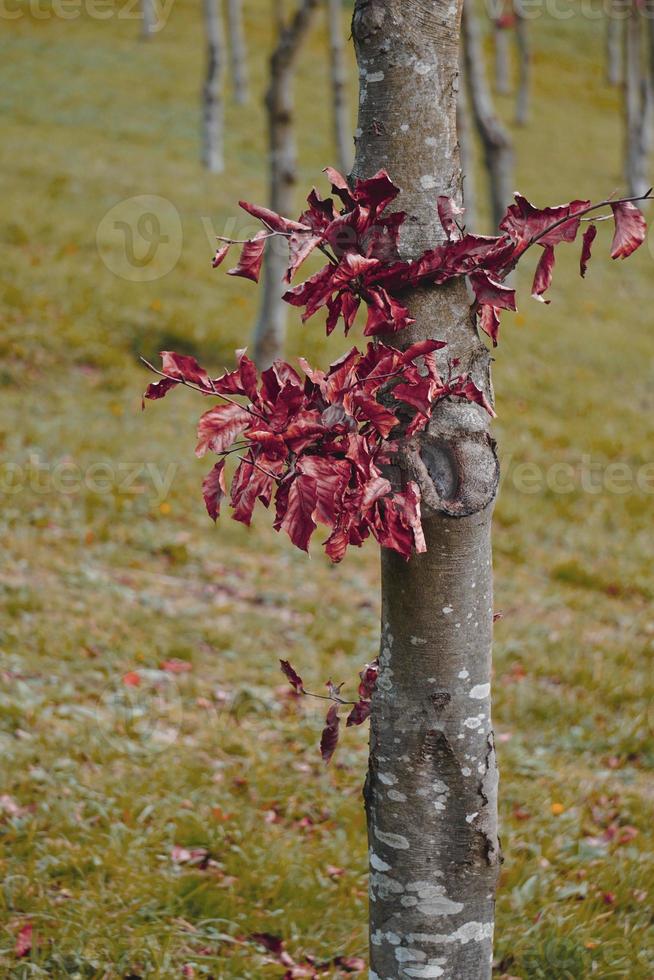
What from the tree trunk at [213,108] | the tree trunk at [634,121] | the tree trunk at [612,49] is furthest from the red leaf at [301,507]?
the tree trunk at [612,49]

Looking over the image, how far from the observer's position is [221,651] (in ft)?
17.5

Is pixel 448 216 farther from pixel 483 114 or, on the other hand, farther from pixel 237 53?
pixel 237 53

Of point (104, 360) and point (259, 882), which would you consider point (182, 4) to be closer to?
point (104, 360)

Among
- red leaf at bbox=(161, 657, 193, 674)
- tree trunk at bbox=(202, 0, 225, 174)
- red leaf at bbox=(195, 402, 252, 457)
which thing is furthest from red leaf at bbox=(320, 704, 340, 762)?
tree trunk at bbox=(202, 0, 225, 174)

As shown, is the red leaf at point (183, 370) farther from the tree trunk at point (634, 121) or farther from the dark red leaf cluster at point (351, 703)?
the tree trunk at point (634, 121)

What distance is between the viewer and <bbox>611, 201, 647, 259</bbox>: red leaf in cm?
183

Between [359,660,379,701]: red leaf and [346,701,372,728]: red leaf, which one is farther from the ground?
[359,660,379,701]: red leaf

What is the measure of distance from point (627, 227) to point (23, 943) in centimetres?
261

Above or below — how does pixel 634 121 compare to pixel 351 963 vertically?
above

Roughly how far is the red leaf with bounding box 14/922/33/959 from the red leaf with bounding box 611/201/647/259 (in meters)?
2.54

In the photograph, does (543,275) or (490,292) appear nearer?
(490,292)

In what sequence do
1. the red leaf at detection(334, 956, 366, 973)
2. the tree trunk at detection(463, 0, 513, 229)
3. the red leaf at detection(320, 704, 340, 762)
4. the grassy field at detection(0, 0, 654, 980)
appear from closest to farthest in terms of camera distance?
the red leaf at detection(320, 704, 340, 762) < the red leaf at detection(334, 956, 366, 973) < the grassy field at detection(0, 0, 654, 980) < the tree trunk at detection(463, 0, 513, 229)

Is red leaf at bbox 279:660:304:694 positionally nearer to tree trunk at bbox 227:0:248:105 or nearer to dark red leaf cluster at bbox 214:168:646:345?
dark red leaf cluster at bbox 214:168:646:345

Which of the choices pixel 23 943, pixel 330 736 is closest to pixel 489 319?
pixel 330 736
